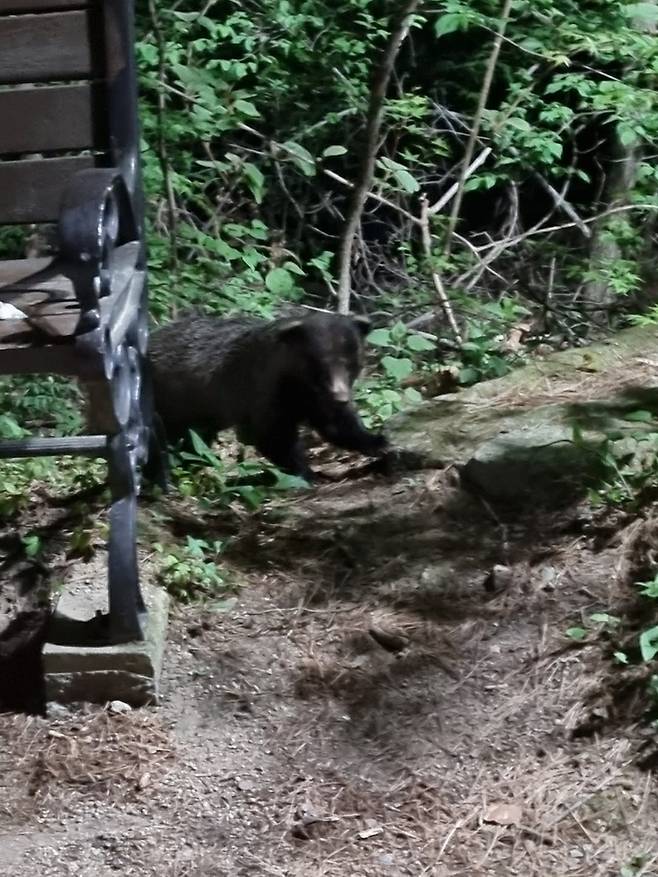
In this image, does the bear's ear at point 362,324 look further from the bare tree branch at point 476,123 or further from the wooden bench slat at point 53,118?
the wooden bench slat at point 53,118

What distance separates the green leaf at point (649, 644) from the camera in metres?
2.73

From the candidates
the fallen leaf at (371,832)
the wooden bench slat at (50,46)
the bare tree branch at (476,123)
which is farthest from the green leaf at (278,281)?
the fallen leaf at (371,832)

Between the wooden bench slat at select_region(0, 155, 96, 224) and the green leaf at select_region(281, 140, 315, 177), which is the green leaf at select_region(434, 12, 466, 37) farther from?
the wooden bench slat at select_region(0, 155, 96, 224)

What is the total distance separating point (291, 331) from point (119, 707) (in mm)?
2582

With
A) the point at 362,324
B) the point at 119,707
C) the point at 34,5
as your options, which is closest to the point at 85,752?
the point at 119,707

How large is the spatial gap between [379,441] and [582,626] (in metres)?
1.80

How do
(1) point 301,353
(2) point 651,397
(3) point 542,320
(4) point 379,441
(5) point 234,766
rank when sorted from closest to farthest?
(5) point 234,766 → (2) point 651,397 → (4) point 379,441 → (1) point 301,353 → (3) point 542,320

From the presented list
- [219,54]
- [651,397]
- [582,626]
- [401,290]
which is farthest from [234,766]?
[219,54]

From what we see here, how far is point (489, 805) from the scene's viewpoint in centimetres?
262

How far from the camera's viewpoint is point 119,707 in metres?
3.00

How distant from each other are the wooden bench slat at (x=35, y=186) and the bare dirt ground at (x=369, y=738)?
130cm

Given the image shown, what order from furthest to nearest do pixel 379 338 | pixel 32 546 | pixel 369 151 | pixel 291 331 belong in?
1. pixel 369 151
2. pixel 379 338
3. pixel 291 331
4. pixel 32 546

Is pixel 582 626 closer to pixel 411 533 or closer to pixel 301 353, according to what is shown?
pixel 411 533

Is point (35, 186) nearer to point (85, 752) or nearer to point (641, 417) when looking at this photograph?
point (85, 752)
